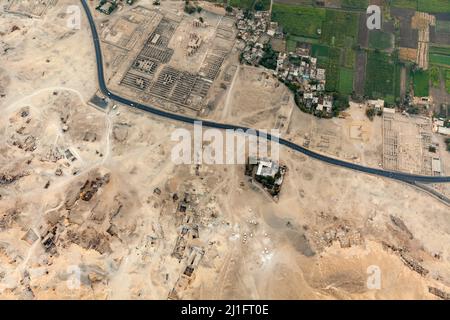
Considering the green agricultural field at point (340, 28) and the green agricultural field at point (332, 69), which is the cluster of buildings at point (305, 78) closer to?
the green agricultural field at point (332, 69)

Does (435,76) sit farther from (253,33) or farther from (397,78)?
(253,33)

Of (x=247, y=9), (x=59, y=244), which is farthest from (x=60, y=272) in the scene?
(x=247, y=9)

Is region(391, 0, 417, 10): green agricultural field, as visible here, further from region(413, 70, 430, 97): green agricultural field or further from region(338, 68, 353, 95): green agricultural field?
region(338, 68, 353, 95): green agricultural field

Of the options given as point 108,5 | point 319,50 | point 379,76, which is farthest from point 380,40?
point 108,5

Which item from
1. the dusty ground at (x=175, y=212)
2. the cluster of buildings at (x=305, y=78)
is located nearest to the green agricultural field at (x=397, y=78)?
the dusty ground at (x=175, y=212)

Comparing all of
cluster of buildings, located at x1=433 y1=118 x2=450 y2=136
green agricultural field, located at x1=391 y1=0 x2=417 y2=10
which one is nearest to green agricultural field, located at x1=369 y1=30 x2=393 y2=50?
green agricultural field, located at x1=391 y1=0 x2=417 y2=10
